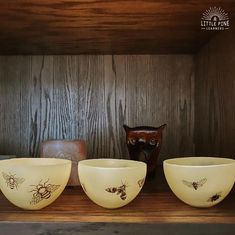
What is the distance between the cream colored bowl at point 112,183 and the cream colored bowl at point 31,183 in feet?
0.15

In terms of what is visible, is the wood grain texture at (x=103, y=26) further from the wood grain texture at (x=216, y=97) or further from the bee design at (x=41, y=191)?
the bee design at (x=41, y=191)

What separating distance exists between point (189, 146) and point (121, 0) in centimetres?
60

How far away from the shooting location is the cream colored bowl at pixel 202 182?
0.55 meters

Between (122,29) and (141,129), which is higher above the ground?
(122,29)

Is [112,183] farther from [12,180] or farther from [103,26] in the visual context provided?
[103,26]

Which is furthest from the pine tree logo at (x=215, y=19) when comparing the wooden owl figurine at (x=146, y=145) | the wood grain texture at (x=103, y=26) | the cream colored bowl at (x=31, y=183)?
the cream colored bowl at (x=31, y=183)

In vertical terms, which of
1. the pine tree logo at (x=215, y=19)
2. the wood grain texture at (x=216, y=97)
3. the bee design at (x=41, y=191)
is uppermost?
the pine tree logo at (x=215, y=19)

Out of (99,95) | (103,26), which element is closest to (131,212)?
(103,26)

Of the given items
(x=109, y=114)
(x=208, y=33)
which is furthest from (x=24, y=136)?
(x=208, y=33)

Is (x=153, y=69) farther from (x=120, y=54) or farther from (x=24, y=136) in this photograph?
(x=24, y=136)

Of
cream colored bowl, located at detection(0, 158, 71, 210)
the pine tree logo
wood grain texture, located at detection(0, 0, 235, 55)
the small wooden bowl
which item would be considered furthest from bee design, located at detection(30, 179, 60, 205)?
the pine tree logo

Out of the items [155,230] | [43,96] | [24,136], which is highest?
[43,96]

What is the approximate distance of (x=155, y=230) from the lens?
1.65ft

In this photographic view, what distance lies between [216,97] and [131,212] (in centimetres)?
41
